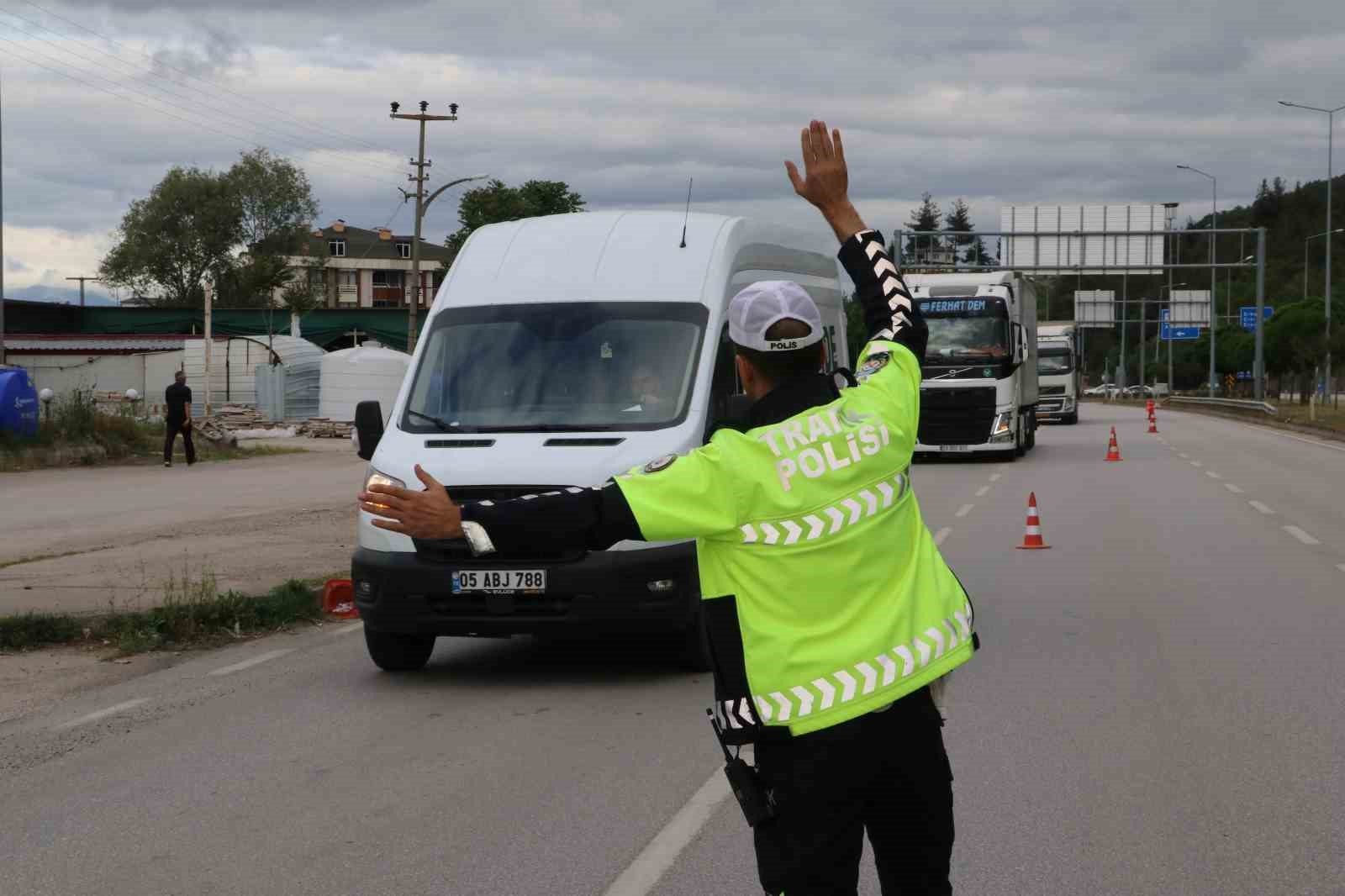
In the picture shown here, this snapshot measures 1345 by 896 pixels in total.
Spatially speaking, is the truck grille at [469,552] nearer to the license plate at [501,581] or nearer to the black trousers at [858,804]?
the license plate at [501,581]

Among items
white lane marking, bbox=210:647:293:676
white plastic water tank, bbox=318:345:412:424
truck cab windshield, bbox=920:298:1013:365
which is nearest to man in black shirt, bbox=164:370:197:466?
truck cab windshield, bbox=920:298:1013:365

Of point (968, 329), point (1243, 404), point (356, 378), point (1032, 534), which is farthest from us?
point (1243, 404)

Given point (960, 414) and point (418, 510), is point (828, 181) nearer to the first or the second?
point (418, 510)

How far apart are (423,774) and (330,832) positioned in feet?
3.06

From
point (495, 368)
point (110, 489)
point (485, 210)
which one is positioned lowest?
point (110, 489)

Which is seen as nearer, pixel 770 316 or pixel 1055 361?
pixel 770 316

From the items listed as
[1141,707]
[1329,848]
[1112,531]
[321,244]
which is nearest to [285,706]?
[1141,707]

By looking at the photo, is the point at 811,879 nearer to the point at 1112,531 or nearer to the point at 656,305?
the point at 656,305

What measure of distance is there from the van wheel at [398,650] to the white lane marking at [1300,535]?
996 cm

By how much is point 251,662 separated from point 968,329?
23.6m

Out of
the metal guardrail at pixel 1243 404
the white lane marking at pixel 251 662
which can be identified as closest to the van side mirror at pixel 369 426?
the white lane marking at pixel 251 662

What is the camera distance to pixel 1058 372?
2194 inches

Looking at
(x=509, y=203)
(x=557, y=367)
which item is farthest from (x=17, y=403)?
(x=509, y=203)

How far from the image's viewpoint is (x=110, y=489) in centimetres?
2553
